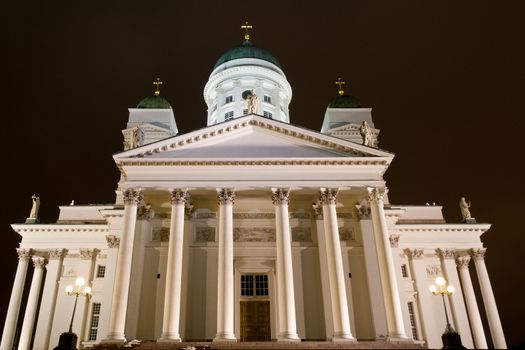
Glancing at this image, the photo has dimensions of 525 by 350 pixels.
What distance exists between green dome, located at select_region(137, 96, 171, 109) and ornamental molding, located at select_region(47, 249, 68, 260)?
13.5 m

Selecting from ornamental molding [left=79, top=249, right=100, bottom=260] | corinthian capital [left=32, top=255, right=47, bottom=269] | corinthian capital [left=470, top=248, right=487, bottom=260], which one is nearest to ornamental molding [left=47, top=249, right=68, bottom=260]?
corinthian capital [left=32, top=255, right=47, bottom=269]

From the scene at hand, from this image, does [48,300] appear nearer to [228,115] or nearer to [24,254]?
[24,254]

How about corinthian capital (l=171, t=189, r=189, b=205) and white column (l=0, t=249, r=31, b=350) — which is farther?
white column (l=0, t=249, r=31, b=350)

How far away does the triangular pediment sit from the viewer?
25.2 m

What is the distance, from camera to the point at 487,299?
32.5 metres

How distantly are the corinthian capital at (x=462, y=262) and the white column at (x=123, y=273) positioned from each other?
77.3 feet

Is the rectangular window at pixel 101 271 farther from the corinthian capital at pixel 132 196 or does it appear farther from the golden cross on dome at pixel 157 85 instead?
the golden cross on dome at pixel 157 85

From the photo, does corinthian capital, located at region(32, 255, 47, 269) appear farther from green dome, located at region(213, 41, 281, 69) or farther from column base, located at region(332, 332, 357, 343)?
green dome, located at region(213, 41, 281, 69)

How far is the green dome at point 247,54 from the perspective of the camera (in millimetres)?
45812

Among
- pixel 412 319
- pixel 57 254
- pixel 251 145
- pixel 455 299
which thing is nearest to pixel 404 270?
pixel 412 319

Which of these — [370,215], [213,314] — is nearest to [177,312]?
[213,314]

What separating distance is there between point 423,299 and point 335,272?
1235 centimetres

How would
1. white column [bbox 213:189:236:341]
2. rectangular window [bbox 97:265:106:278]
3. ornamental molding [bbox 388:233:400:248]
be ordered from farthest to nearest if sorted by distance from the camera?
rectangular window [bbox 97:265:106:278]
ornamental molding [bbox 388:233:400:248]
white column [bbox 213:189:236:341]

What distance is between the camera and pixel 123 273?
22531mm
